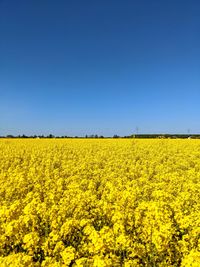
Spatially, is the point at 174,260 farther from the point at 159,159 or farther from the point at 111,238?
the point at 159,159

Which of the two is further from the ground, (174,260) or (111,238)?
(111,238)

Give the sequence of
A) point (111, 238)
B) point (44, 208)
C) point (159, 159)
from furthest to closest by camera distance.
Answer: point (159, 159)
point (44, 208)
point (111, 238)

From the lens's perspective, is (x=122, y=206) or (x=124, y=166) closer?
(x=122, y=206)

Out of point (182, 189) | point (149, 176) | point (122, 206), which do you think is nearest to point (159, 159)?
point (149, 176)

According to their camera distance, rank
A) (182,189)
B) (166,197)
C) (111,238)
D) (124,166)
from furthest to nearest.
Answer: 1. (124,166)
2. (182,189)
3. (166,197)
4. (111,238)

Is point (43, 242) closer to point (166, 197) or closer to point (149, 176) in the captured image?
point (166, 197)

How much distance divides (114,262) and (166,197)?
4588 millimetres

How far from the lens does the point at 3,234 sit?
6914mm

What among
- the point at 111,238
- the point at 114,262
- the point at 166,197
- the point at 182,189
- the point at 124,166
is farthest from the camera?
the point at 124,166

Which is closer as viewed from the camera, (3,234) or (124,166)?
(3,234)

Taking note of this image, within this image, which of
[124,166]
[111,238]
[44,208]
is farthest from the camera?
[124,166]

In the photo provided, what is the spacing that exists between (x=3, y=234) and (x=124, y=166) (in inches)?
403

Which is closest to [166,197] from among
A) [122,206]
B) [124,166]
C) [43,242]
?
[122,206]

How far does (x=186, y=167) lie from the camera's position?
Result: 17297 millimetres
